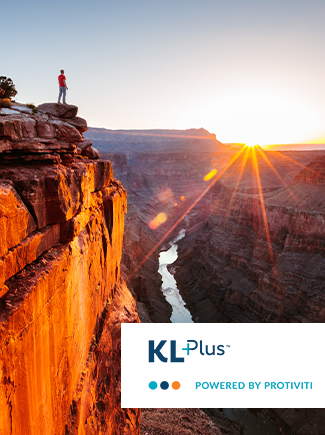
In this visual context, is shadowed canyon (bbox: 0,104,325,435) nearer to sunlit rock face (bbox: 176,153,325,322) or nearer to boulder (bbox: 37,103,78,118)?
boulder (bbox: 37,103,78,118)

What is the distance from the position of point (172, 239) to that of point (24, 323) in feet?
→ 229

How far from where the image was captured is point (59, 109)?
9.85m

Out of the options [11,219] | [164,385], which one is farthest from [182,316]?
[11,219]

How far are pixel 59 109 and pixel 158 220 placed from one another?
75085mm

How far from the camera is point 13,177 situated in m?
6.08

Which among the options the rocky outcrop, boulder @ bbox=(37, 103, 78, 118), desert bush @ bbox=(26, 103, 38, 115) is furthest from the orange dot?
desert bush @ bbox=(26, 103, 38, 115)

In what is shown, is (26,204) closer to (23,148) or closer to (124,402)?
(23,148)

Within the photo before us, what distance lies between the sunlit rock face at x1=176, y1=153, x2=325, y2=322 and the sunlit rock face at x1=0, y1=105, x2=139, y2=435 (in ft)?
87.2

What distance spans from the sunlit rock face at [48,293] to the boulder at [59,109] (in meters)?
0.85

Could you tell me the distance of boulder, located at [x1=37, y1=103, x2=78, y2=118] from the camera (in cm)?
959

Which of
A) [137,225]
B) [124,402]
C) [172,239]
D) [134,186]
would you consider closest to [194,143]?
[134,186]

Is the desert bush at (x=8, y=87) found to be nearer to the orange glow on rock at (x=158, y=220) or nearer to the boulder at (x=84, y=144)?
the boulder at (x=84, y=144)

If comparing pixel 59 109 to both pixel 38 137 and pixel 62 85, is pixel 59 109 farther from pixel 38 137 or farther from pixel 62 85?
pixel 38 137

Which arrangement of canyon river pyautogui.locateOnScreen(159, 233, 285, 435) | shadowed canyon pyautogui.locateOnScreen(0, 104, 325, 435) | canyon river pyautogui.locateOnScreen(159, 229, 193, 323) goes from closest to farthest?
shadowed canyon pyautogui.locateOnScreen(0, 104, 325, 435) → canyon river pyautogui.locateOnScreen(159, 233, 285, 435) → canyon river pyautogui.locateOnScreen(159, 229, 193, 323)
